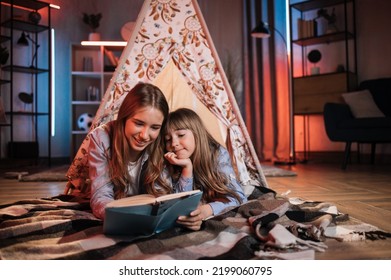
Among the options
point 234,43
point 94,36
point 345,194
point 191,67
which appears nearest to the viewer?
point 345,194

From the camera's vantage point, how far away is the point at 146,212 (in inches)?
32.4

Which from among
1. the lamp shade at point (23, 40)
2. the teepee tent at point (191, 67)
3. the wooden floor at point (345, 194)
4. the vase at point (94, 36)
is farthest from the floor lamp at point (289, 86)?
the lamp shade at point (23, 40)

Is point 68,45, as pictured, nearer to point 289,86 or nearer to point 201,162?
point 289,86

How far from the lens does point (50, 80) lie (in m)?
3.66

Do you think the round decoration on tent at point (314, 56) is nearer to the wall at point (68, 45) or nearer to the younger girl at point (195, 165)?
the wall at point (68, 45)

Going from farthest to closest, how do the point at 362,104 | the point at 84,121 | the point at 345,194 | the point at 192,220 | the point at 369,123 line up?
the point at 84,121 < the point at 362,104 < the point at 369,123 < the point at 345,194 < the point at 192,220

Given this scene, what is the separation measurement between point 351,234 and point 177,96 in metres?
1.15

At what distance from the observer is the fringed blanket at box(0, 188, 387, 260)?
79 centimetres

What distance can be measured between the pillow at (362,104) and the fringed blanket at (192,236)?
196 cm

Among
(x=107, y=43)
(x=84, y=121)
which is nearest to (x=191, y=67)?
(x=107, y=43)

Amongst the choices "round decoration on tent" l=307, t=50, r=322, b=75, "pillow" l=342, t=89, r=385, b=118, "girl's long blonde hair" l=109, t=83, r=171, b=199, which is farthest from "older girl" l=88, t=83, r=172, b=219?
"round decoration on tent" l=307, t=50, r=322, b=75

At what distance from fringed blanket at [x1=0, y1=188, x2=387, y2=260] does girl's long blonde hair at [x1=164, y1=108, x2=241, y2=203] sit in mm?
79

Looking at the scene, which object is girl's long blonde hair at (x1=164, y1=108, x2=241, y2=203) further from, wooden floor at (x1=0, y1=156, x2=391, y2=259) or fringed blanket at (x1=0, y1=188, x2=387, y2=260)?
wooden floor at (x1=0, y1=156, x2=391, y2=259)

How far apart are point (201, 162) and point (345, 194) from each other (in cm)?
74
